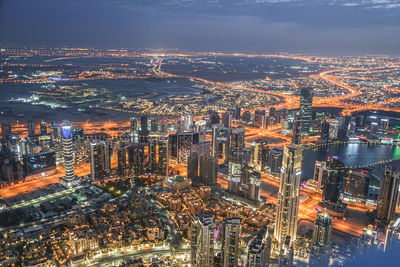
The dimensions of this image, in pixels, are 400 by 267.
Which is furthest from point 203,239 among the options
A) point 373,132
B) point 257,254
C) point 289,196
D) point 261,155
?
point 373,132

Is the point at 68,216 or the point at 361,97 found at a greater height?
the point at 361,97

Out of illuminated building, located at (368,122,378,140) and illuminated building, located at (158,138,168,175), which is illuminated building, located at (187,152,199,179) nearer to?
illuminated building, located at (158,138,168,175)

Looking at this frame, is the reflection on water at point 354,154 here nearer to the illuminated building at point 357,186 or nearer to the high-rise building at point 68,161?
the illuminated building at point 357,186

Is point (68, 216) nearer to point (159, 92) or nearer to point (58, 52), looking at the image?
point (159, 92)

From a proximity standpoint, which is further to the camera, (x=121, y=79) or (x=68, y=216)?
(x=121, y=79)

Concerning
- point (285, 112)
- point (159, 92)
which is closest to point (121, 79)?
point (159, 92)

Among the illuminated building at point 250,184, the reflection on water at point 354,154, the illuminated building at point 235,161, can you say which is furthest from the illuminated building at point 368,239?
the reflection on water at point 354,154
